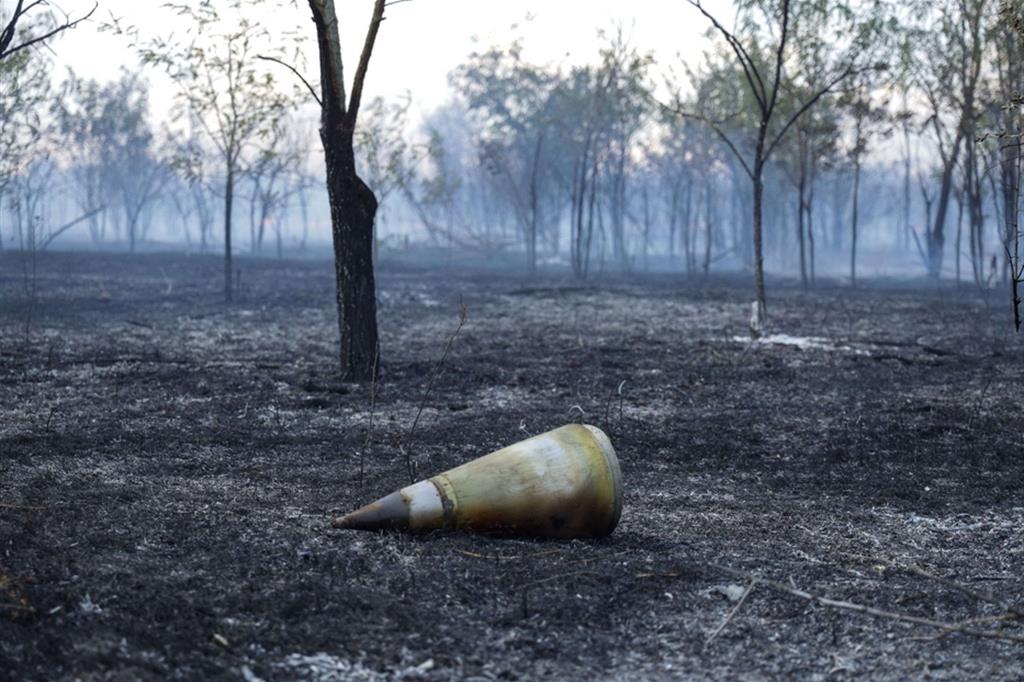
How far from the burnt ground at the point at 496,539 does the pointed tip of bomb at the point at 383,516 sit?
3.5 inches

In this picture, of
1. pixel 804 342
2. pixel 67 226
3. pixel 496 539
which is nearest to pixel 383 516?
pixel 496 539

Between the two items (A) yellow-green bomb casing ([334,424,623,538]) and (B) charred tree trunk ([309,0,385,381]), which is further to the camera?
(B) charred tree trunk ([309,0,385,381])

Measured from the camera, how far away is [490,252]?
61.4 m

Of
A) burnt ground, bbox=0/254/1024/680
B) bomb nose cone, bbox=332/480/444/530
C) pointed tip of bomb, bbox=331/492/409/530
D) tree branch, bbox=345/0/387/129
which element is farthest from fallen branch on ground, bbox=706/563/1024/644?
tree branch, bbox=345/0/387/129

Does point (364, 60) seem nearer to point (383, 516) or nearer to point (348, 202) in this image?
point (348, 202)

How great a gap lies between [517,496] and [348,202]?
7.31 metres

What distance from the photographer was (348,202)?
12484 millimetres

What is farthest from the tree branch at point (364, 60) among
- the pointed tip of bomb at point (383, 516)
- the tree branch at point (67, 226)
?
the tree branch at point (67, 226)

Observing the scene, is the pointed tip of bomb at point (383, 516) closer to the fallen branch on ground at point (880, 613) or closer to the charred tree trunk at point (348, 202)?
the fallen branch on ground at point (880, 613)

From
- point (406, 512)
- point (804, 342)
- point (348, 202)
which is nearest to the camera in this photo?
point (406, 512)

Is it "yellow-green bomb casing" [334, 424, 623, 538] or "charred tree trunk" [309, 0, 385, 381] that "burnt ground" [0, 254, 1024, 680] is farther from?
"charred tree trunk" [309, 0, 385, 381]

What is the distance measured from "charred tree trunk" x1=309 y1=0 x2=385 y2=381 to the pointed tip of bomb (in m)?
6.33

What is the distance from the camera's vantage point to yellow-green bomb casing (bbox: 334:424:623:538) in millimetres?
5922

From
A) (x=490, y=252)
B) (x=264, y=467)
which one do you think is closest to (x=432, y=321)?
(x=264, y=467)
